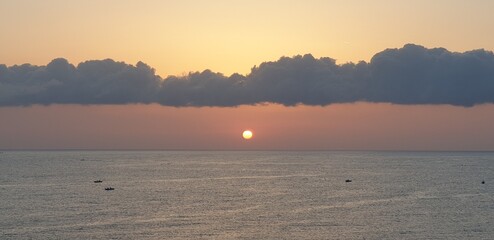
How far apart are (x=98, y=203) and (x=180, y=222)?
46142mm

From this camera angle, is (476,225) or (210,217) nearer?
(476,225)

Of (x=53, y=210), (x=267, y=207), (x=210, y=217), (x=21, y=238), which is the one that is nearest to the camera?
(x=21, y=238)

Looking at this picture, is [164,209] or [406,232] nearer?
[406,232]

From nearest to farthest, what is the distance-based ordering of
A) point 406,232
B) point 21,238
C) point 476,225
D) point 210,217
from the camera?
point 21,238 → point 406,232 → point 476,225 → point 210,217

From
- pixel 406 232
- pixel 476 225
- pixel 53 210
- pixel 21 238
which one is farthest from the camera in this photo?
pixel 53 210

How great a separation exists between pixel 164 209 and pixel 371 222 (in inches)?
1975

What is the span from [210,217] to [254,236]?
2775 centimetres

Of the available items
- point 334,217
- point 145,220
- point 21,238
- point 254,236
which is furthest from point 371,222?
point 21,238

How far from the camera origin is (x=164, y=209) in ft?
550

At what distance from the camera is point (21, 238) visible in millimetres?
121938

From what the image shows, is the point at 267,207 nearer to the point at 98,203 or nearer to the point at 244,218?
the point at 244,218

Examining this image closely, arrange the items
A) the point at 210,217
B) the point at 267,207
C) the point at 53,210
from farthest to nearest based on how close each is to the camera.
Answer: the point at 267,207 → the point at 53,210 → the point at 210,217

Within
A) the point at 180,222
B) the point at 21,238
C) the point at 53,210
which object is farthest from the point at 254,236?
the point at 53,210

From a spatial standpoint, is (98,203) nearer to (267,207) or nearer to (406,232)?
(267,207)
